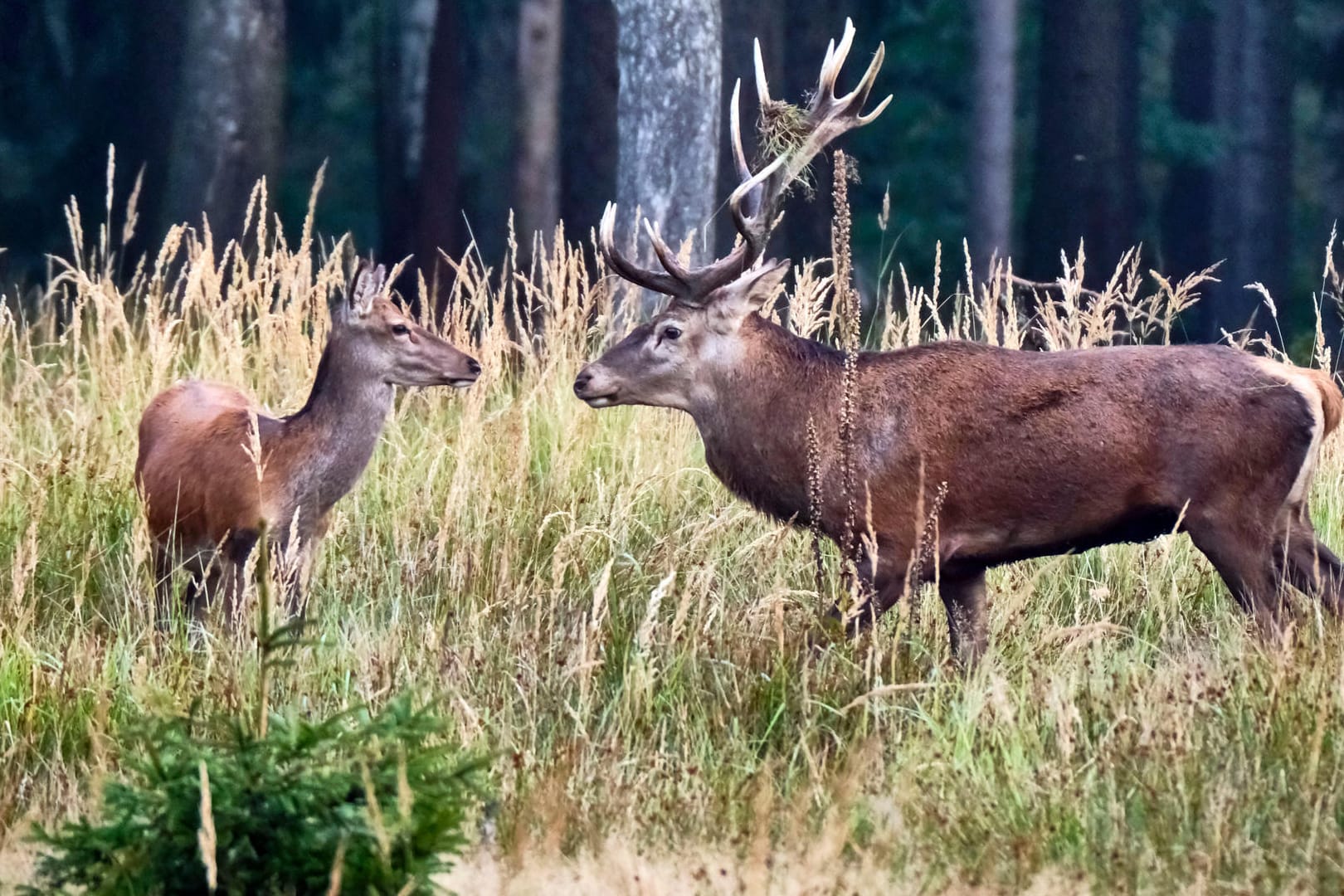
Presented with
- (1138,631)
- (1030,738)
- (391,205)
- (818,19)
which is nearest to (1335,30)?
(818,19)

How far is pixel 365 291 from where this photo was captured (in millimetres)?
6598

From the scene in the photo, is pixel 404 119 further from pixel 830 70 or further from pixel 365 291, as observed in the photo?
pixel 830 70

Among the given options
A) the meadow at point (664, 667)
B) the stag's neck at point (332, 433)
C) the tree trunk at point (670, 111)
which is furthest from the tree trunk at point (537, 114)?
the stag's neck at point (332, 433)

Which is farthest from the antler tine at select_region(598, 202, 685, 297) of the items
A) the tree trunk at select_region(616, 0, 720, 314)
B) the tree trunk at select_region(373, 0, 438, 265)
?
the tree trunk at select_region(373, 0, 438, 265)

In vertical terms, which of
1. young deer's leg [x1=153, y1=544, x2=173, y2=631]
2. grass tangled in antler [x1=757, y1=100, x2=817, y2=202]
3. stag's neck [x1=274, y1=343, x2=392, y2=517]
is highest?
grass tangled in antler [x1=757, y1=100, x2=817, y2=202]

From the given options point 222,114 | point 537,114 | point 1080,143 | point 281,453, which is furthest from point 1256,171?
point 281,453

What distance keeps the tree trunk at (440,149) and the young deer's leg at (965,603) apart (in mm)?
11641

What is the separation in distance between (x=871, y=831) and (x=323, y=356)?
3.14 m

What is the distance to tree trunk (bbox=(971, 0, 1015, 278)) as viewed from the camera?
52.8 ft

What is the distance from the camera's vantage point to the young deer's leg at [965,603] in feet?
19.2

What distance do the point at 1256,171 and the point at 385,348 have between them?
12763mm

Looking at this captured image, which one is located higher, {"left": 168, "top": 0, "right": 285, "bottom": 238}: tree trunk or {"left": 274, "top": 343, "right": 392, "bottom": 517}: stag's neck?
{"left": 168, "top": 0, "right": 285, "bottom": 238}: tree trunk

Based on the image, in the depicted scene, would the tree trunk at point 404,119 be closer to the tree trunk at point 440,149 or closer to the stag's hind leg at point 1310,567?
the tree trunk at point 440,149

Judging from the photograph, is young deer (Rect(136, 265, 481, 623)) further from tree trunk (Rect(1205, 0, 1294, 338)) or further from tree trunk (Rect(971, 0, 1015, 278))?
tree trunk (Rect(1205, 0, 1294, 338))
